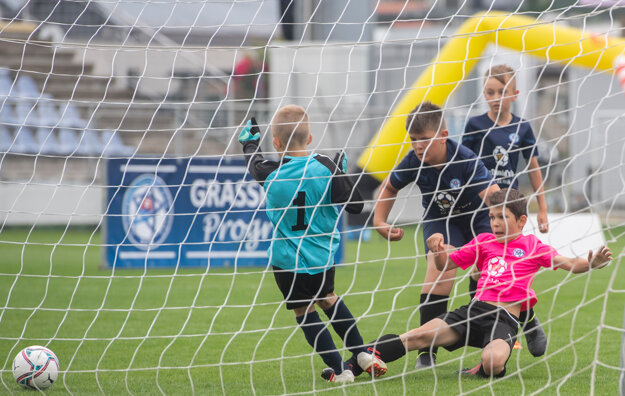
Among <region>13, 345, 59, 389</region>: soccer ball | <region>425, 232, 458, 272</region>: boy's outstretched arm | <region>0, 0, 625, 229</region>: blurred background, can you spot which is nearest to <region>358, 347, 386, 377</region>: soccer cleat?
<region>425, 232, 458, 272</region>: boy's outstretched arm

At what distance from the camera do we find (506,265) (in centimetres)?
402

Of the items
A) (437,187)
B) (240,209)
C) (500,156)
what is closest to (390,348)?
(437,187)

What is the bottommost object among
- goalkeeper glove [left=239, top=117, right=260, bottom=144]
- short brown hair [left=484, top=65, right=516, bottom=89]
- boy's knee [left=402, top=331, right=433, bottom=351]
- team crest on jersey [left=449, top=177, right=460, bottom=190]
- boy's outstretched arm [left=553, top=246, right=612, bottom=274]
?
boy's knee [left=402, top=331, right=433, bottom=351]

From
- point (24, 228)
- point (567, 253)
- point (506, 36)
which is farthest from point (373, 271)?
point (24, 228)

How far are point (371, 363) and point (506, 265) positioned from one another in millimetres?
816

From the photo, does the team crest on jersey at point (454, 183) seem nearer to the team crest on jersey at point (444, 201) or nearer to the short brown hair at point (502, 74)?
the team crest on jersey at point (444, 201)

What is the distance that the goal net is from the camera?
13.3ft

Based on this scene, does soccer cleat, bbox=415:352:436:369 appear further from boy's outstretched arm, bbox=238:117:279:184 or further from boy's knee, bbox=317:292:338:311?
boy's outstretched arm, bbox=238:117:279:184

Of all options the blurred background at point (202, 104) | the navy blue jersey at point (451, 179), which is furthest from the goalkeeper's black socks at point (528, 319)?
the blurred background at point (202, 104)

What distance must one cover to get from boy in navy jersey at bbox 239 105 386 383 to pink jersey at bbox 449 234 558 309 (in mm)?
599

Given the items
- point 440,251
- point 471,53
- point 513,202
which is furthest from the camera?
point 471,53

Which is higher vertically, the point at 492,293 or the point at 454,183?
the point at 454,183

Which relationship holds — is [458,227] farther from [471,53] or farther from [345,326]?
[471,53]

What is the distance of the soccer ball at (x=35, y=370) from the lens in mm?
3791
